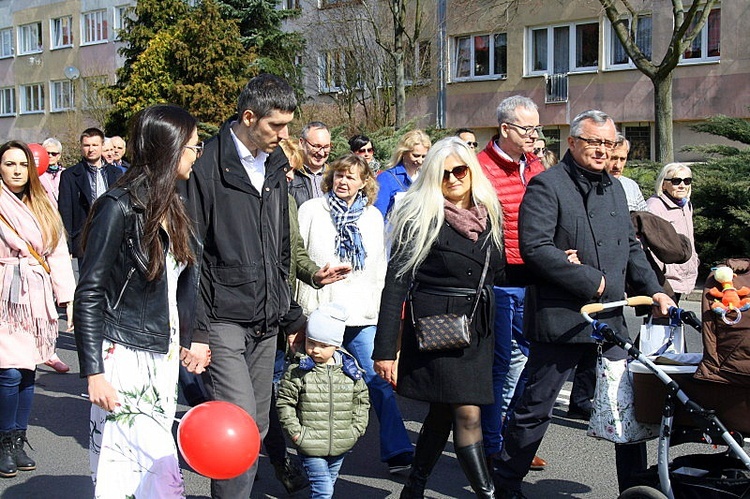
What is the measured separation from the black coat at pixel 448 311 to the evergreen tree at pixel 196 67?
A: 24113 millimetres

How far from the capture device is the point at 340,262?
20.2 ft

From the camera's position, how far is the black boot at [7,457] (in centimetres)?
604

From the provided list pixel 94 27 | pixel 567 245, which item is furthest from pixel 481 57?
pixel 567 245

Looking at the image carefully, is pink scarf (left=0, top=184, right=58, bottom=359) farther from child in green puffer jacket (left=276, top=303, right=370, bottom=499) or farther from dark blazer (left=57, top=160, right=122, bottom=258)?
dark blazer (left=57, top=160, right=122, bottom=258)

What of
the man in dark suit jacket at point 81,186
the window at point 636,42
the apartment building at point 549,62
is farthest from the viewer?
the window at point 636,42

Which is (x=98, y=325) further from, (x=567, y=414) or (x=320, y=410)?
(x=567, y=414)

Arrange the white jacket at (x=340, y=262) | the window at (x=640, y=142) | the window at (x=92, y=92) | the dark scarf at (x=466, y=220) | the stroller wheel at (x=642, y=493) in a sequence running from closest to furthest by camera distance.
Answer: the stroller wheel at (x=642, y=493), the dark scarf at (x=466, y=220), the white jacket at (x=340, y=262), the window at (x=640, y=142), the window at (x=92, y=92)

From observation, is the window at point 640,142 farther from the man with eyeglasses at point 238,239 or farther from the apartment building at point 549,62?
the man with eyeglasses at point 238,239

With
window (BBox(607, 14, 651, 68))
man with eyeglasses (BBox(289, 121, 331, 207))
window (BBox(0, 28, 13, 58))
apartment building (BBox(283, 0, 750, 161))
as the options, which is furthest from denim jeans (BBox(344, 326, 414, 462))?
window (BBox(0, 28, 13, 58))

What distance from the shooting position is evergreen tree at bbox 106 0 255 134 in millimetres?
28953

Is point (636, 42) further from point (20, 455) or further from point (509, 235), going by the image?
point (20, 455)

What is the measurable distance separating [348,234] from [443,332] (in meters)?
1.60

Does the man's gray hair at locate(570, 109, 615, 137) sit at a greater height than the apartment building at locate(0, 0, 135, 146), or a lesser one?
lesser

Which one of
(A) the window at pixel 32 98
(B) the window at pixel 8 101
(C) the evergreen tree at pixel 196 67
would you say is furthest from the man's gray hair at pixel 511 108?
(B) the window at pixel 8 101
